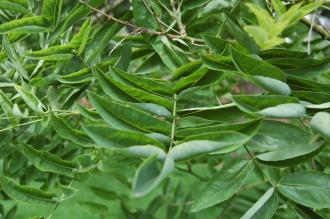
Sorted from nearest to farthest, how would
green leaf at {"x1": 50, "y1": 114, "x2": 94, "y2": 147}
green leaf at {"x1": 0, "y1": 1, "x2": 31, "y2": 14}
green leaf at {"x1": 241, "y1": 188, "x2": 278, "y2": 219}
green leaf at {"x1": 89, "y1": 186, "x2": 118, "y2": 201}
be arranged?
1. green leaf at {"x1": 241, "y1": 188, "x2": 278, "y2": 219}
2. green leaf at {"x1": 50, "y1": 114, "x2": 94, "y2": 147}
3. green leaf at {"x1": 0, "y1": 1, "x2": 31, "y2": 14}
4. green leaf at {"x1": 89, "y1": 186, "x2": 118, "y2": 201}

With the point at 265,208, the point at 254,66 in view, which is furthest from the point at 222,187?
the point at 254,66

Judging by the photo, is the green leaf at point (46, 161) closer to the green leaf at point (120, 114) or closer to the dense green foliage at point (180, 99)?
the dense green foliage at point (180, 99)

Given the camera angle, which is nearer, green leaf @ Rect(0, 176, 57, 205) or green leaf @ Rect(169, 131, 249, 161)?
green leaf @ Rect(169, 131, 249, 161)

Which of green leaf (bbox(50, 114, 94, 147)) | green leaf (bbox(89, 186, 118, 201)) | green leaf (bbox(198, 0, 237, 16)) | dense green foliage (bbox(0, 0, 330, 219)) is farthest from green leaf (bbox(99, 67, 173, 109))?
green leaf (bbox(89, 186, 118, 201))

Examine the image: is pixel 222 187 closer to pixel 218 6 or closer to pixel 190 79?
pixel 190 79

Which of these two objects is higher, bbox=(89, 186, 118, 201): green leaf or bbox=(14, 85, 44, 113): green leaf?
bbox=(14, 85, 44, 113): green leaf

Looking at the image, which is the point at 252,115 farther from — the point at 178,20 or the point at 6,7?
the point at 6,7

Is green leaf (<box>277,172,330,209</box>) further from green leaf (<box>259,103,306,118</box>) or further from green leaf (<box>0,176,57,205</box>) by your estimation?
green leaf (<box>0,176,57,205</box>)

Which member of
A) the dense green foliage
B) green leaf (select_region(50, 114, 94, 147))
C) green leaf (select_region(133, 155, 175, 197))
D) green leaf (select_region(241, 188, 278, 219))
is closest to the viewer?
green leaf (select_region(133, 155, 175, 197))

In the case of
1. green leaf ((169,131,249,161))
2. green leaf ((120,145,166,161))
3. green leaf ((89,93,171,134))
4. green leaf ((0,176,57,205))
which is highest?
green leaf ((169,131,249,161))
